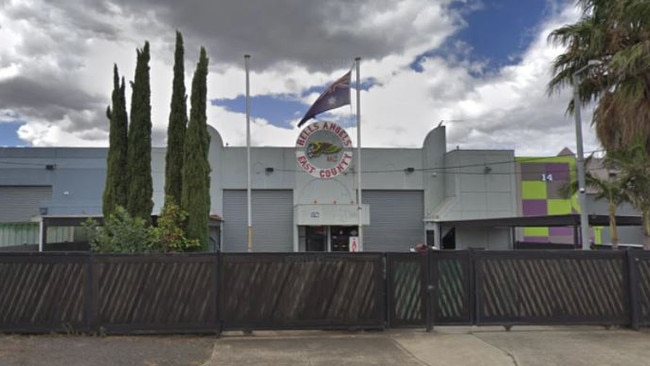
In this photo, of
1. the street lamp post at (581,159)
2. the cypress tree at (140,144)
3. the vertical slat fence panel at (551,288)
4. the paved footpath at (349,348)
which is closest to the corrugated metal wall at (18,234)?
the cypress tree at (140,144)

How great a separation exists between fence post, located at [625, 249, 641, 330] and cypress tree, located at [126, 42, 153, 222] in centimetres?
1098

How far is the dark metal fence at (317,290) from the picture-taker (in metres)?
8.28

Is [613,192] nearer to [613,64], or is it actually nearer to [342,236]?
[613,64]

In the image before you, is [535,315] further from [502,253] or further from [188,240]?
[188,240]

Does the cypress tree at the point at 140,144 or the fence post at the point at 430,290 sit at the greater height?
the cypress tree at the point at 140,144

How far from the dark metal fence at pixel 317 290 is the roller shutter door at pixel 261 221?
18.5 metres

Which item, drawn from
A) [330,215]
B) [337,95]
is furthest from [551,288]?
[330,215]

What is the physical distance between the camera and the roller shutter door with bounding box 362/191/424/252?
27.9 meters

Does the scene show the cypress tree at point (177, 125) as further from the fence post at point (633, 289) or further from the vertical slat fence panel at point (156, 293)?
the fence post at point (633, 289)

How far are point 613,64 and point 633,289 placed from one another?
5.36m

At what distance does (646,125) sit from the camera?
A: 37.7 feet

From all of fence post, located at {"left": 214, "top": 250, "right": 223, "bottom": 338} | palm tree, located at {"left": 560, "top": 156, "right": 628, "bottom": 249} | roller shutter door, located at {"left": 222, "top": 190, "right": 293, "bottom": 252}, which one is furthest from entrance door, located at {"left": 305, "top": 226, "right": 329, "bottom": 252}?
fence post, located at {"left": 214, "top": 250, "right": 223, "bottom": 338}

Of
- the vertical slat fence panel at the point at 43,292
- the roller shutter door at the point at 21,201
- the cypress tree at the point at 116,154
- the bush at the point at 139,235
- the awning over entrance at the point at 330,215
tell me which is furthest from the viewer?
the roller shutter door at the point at 21,201

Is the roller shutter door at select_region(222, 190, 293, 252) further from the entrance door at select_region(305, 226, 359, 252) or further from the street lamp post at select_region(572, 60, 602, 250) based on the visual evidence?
the street lamp post at select_region(572, 60, 602, 250)
